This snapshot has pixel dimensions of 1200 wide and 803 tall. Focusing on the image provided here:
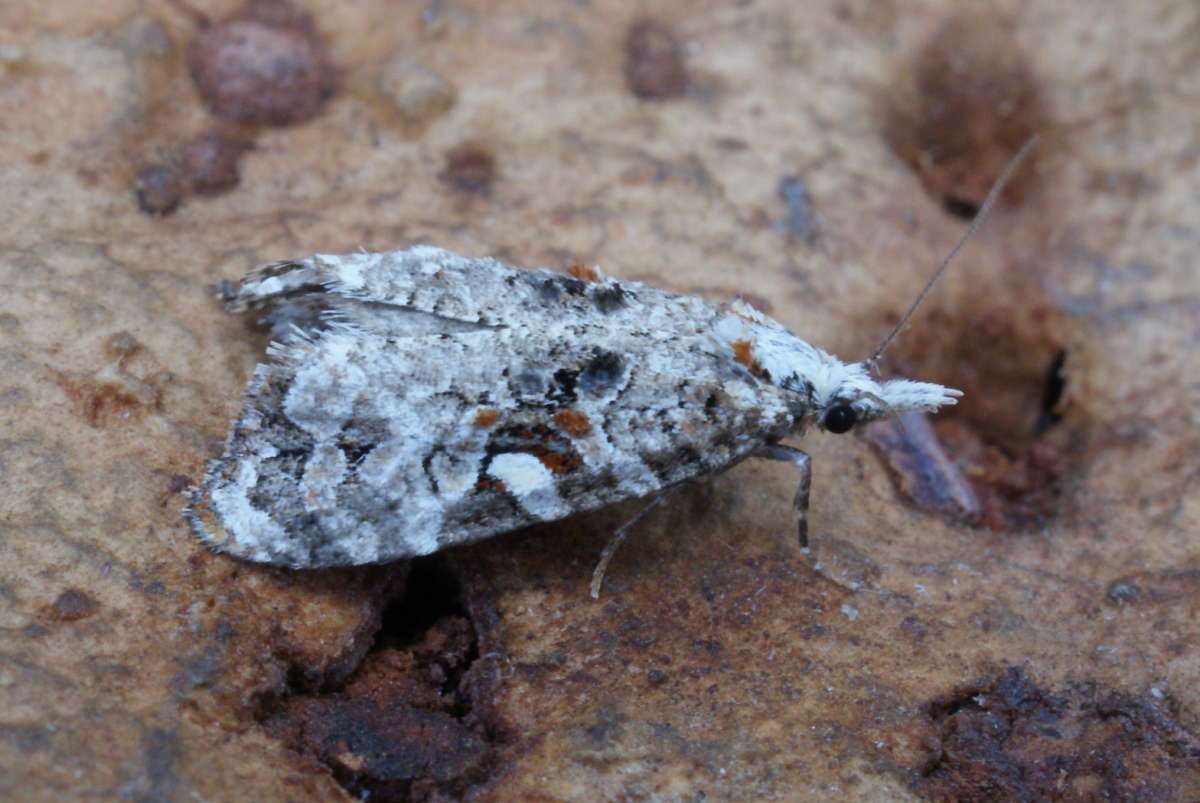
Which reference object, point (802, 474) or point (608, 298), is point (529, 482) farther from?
point (802, 474)

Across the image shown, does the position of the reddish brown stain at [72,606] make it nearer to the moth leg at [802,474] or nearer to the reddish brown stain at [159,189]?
the reddish brown stain at [159,189]

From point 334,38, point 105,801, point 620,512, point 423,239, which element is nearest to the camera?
point 105,801

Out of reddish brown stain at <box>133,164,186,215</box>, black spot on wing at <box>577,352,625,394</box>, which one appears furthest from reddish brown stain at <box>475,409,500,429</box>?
reddish brown stain at <box>133,164,186,215</box>

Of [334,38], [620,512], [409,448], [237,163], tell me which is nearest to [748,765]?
[620,512]

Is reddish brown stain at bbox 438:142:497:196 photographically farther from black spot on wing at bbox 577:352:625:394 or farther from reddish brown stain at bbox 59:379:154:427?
reddish brown stain at bbox 59:379:154:427

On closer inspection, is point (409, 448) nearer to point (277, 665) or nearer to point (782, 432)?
point (277, 665)

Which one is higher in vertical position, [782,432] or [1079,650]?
[782,432]

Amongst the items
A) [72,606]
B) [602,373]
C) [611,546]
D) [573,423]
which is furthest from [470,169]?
[72,606]

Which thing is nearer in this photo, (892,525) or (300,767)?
(300,767)
